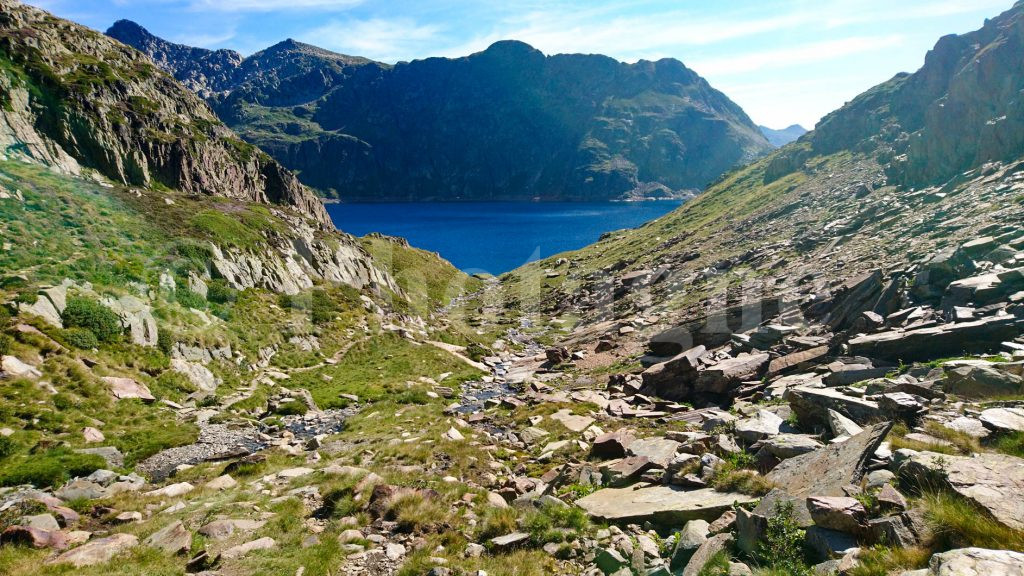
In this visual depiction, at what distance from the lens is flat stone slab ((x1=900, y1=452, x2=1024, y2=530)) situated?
764cm

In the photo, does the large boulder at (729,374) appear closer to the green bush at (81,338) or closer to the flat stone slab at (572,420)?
the flat stone slab at (572,420)

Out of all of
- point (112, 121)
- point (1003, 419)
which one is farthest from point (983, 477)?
point (112, 121)

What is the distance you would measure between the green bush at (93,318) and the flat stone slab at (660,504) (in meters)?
28.0

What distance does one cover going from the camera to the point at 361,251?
70.4m

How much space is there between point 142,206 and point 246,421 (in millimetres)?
34989

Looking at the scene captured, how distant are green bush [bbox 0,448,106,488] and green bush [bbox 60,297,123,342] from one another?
1058 cm

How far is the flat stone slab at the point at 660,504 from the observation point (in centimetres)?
1146

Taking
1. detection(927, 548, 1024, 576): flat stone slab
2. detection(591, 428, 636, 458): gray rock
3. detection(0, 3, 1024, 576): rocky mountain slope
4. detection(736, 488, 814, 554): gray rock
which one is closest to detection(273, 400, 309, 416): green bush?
detection(0, 3, 1024, 576): rocky mountain slope

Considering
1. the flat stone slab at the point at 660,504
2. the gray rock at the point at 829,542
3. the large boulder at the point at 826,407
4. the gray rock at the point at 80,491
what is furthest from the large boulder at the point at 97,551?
the large boulder at the point at 826,407

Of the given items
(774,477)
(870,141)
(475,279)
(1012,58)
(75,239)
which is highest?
(1012,58)

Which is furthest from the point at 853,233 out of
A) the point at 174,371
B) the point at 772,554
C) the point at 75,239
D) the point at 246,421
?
the point at 75,239

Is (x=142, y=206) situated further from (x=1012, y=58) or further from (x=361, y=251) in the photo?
(x=1012, y=58)

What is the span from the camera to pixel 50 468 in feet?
55.5

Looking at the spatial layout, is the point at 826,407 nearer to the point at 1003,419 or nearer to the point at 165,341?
the point at 1003,419
